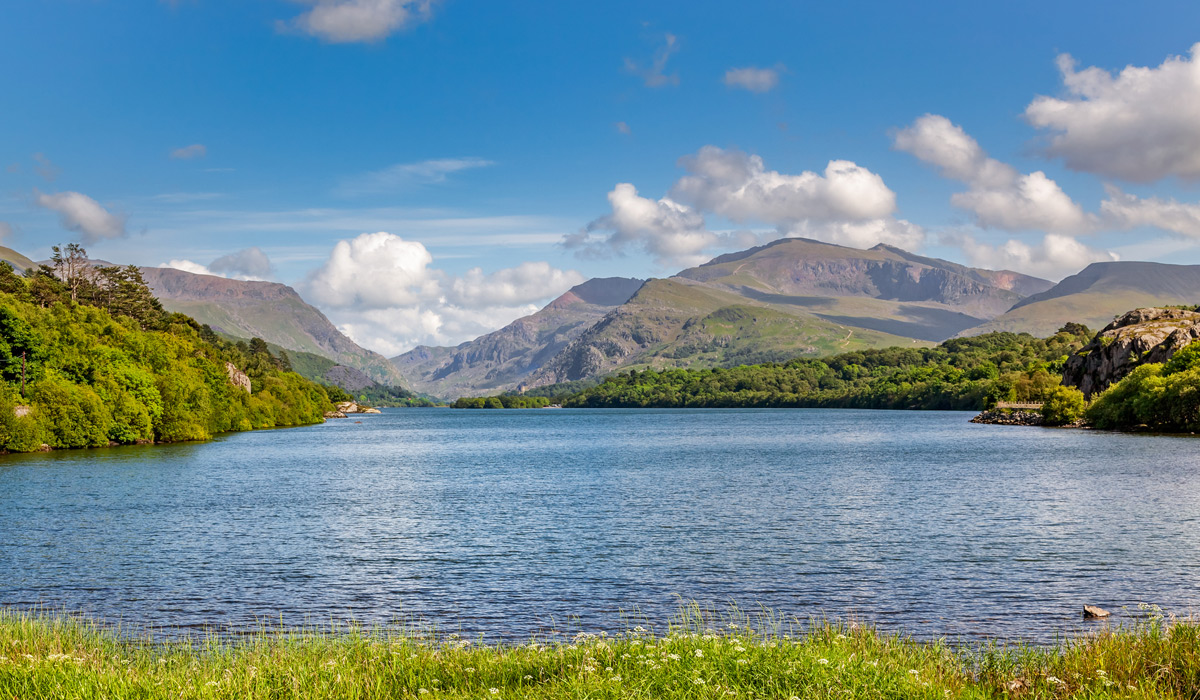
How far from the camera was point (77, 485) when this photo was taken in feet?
232

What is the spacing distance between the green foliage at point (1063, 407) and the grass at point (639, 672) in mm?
167177

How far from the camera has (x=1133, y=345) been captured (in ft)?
564

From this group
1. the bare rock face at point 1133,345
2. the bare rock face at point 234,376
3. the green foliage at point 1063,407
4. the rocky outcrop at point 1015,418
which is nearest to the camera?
the bare rock face at point 1133,345

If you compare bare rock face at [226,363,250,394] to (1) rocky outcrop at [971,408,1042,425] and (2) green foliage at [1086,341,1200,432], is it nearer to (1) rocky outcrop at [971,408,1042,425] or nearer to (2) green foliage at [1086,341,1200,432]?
(1) rocky outcrop at [971,408,1042,425]

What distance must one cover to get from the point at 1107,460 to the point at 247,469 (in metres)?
87.4

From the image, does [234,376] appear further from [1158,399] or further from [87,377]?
[1158,399]

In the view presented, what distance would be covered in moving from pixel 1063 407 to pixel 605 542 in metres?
153

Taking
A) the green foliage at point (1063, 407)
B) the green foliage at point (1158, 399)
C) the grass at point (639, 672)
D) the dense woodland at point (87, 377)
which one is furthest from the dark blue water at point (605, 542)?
the green foliage at point (1063, 407)

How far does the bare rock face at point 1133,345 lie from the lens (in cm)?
16138

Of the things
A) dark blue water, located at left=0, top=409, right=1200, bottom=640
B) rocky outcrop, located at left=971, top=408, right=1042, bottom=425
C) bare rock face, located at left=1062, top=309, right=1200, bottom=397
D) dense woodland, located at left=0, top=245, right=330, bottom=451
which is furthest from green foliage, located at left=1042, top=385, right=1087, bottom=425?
dense woodland, located at left=0, top=245, right=330, bottom=451

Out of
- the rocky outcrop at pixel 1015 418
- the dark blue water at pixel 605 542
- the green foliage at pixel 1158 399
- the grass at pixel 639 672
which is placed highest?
the green foliage at pixel 1158 399

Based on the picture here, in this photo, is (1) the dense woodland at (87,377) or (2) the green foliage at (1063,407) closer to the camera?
(1) the dense woodland at (87,377)

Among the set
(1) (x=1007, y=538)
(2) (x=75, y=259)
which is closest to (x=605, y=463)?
(1) (x=1007, y=538)

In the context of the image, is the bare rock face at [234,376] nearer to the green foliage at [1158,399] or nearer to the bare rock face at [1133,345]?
the green foliage at [1158,399]
